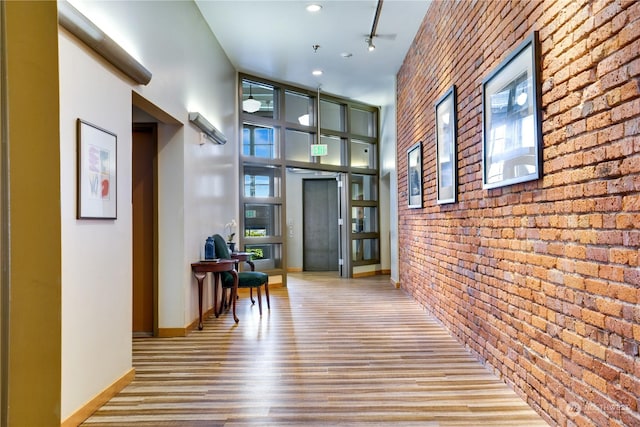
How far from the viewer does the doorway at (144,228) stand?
14.8 feet

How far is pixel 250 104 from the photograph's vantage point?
25.0 feet

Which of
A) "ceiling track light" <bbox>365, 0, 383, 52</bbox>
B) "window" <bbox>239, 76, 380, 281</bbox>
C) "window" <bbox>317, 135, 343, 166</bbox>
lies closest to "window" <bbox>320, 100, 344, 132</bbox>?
"window" <bbox>239, 76, 380, 281</bbox>

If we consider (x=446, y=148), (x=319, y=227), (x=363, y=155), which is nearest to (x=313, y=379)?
(x=446, y=148)

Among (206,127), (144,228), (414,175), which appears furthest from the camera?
(414,175)

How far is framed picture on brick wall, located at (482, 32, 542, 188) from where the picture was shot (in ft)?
8.41

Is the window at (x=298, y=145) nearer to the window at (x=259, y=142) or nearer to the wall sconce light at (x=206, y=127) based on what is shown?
the window at (x=259, y=142)

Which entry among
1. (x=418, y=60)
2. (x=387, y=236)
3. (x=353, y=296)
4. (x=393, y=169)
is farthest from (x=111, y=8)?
(x=387, y=236)

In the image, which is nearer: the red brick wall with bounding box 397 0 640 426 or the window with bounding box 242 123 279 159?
the red brick wall with bounding box 397 0 640 426

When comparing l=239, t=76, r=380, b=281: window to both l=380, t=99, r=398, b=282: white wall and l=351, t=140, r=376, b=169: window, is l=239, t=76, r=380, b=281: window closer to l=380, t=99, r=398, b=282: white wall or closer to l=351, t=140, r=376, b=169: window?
l=351, t=140, r=376, b=169: window

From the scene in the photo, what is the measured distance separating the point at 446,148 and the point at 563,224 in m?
2.27

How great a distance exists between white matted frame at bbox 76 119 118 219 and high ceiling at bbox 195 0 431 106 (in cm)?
282

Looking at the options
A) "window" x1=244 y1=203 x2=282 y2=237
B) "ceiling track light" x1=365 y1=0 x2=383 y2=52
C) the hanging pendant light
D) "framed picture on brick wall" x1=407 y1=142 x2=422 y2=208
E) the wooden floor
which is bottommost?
the wooden floor

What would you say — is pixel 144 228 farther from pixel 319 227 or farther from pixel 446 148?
pixel 319 227

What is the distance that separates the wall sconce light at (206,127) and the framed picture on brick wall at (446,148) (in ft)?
8.63
